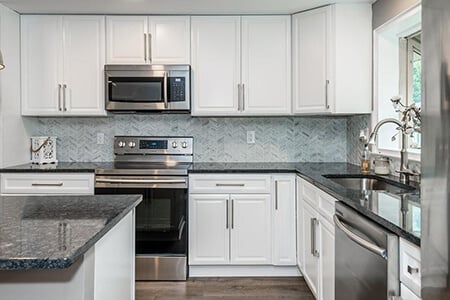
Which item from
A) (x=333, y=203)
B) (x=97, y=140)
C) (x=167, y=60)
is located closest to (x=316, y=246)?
(x=333, y=203)

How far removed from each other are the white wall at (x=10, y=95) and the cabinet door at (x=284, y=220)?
2196 mm

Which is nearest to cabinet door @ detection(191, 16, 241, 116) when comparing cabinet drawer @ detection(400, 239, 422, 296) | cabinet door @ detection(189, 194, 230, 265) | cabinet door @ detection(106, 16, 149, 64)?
cabinet door @ detection(106, 16, 149, 64)

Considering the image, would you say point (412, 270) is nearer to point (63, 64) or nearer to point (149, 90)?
point (149, 90)

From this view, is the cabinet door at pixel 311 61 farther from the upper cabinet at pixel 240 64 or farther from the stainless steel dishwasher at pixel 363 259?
the stainless steel dishwasher at pixel 363 259

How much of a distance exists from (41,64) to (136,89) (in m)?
0.88

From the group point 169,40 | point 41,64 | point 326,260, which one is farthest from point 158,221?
point 41,64

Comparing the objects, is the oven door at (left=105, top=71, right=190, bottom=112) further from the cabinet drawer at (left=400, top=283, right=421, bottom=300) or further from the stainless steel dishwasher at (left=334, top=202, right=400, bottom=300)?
the cabinet drawer at (left=400, top=283, right=421, bottom=300)

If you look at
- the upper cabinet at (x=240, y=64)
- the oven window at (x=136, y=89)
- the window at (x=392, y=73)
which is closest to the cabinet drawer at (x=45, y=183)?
the oven window at (x=136, y=89)

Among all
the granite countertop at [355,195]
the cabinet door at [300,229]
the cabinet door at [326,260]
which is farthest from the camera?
the cabinet door at [300,229]

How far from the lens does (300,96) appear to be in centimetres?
340

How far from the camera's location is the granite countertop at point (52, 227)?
0.99 m

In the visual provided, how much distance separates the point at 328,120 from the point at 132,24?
196 centimetres

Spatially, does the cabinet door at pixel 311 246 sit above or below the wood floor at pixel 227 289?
above

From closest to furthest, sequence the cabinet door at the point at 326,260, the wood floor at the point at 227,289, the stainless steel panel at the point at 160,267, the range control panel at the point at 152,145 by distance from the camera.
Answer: the cabinet door at the point at 326,260 < the wood floor at the point at 227,289 < the stainless steel panel at the point at 160,267 < the range control panel at the point at 152,145
